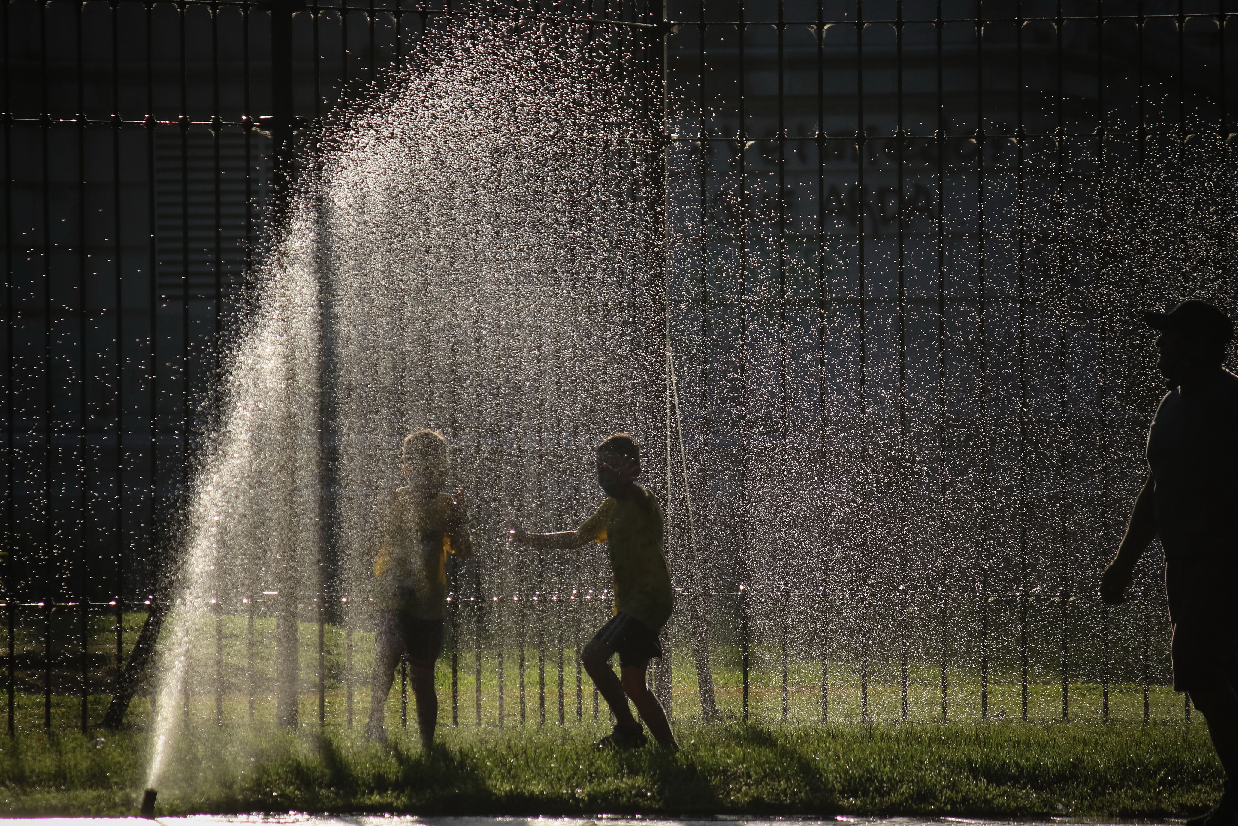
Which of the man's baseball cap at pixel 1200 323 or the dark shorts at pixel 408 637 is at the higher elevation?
the man's baseball cap at pixel 1200 323

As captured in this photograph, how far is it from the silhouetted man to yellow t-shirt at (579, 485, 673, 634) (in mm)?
2010

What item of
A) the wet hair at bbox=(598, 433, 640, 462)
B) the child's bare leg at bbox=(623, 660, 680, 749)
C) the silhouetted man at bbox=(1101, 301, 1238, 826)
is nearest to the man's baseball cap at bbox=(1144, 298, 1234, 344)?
the silhouetted man at bbox=(1101, 301, 1238, 826)

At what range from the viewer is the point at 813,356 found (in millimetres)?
17547

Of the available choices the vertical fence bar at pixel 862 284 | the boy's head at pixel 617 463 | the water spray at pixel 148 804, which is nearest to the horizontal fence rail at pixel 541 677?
the vertical fence bar at pixel 862 284

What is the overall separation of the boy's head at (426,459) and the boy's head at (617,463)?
0.70 metres

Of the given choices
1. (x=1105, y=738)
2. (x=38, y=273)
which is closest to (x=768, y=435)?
(x=1105, y=738)

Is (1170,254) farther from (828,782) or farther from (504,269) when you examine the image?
(828,782)

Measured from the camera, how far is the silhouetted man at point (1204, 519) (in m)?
3.82

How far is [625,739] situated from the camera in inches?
197

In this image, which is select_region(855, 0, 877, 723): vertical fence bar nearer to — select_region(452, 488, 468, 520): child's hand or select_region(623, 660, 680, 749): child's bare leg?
select_region(623, 660, 680, 749): child's bare leg

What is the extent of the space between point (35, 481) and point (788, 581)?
37.6ft

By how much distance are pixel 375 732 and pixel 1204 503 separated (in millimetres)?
3569

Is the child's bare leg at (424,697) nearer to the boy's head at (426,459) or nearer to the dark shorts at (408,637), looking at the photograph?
the dark shorts at (408,637)

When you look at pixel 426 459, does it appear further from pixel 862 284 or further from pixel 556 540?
pixel 862 284
